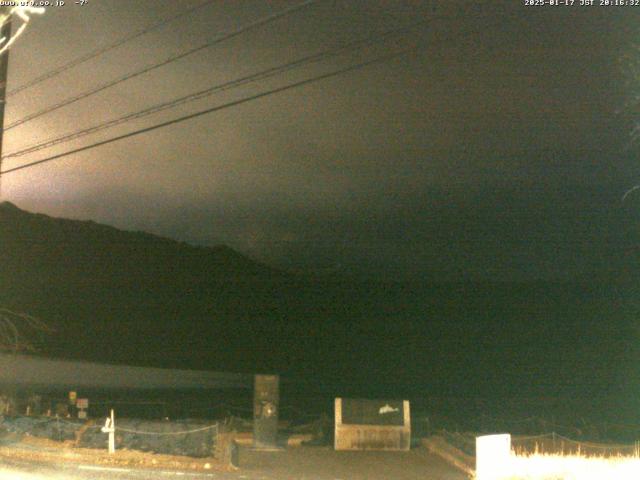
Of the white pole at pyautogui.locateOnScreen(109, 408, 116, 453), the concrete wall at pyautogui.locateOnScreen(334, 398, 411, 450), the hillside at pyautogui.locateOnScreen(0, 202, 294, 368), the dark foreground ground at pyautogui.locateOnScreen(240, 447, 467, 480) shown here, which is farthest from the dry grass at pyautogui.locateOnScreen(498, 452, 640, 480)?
the hillside at pyautogui.locateOnScreen(0, 202, 294, 368)

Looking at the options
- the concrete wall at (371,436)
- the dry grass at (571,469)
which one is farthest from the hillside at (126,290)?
the dry grass at (571,469)

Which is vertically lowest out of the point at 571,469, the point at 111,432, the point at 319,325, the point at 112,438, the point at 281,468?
the point at 281,468

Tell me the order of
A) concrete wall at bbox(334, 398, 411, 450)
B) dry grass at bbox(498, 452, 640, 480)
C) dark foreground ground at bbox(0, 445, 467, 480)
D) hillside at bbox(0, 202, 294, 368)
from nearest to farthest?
dry grass at bbox(498, 452, 640, 480) < dark foreground ground at bbox(0, 445, 467, 480) < concrete wall at bbox(334, 398, 411, 450) < hillside at bbox(0, 202, 294, 368)

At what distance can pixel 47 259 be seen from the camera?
4245 inches

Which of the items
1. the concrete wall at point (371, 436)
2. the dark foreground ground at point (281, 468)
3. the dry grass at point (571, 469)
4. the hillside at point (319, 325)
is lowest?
the dark foreground ground at point (281, 468)

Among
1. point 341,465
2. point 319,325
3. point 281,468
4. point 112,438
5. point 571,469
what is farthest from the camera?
point 319,325

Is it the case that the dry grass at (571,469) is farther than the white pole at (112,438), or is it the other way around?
the white pole at (112,438)

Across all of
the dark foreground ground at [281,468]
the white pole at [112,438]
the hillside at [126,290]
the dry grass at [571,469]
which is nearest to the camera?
the dry grass at [571,469]

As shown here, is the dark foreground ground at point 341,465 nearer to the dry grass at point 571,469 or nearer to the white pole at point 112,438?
the dry grass at point 571,469

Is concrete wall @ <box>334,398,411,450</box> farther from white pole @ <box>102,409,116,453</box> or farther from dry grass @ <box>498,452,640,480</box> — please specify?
dry grass @ <box>498,452,640,480</box>

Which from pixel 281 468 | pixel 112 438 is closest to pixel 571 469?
pixel 281 468

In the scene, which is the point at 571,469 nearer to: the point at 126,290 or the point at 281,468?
the point at 281,468

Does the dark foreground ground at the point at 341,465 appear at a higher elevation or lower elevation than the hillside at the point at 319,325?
lower

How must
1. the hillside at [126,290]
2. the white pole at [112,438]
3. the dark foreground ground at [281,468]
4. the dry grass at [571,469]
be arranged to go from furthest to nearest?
1. the hillside at [126,290]
2. the white pole at [112,438]
3. the dark foreground ground at [281,468]
4. the dry grass at [571,469]
